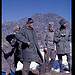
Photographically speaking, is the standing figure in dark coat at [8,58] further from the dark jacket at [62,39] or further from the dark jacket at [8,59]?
the dark jacket at [62,39]

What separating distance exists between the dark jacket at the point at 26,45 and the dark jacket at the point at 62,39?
156 centimetres

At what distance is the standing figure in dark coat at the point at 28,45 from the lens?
3.38m

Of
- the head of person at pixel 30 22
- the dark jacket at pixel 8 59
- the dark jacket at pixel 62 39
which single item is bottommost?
the dark jacket at pixel 8 59

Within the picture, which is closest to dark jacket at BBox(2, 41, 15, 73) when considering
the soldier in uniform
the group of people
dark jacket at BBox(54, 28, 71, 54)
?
the group of people

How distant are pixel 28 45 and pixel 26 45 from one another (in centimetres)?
7

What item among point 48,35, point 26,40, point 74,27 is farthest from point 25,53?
point 74,27

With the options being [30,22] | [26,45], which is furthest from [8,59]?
[30,22]

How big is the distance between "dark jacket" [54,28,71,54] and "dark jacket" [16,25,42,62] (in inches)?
61.3

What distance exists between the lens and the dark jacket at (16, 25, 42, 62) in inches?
134

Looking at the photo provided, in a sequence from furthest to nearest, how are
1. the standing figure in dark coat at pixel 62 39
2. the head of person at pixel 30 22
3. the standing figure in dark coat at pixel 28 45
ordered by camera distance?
the standing figure in dark coat at pixel 62 39 → the head of person at pixel 30 22 → the standing figure in dark coat at pixel 28 45

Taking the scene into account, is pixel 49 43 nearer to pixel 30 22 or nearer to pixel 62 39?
pixel 62 39

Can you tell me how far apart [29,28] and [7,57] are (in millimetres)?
1123

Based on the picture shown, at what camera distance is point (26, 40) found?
3.38 metres

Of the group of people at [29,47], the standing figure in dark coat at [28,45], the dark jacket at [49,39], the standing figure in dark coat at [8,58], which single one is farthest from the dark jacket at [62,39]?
the standing figure in dark coat at [8,58]
